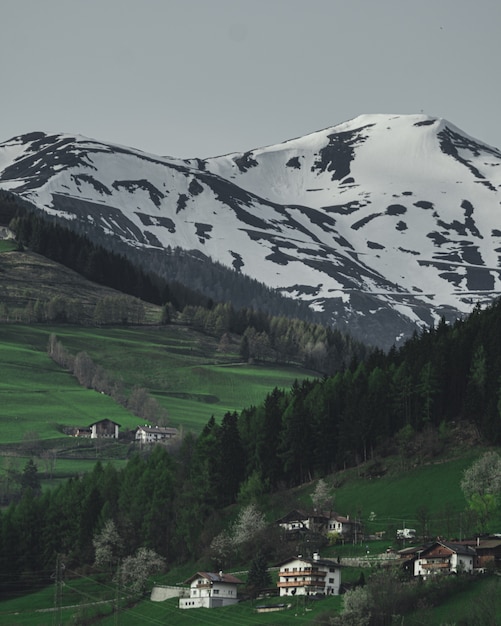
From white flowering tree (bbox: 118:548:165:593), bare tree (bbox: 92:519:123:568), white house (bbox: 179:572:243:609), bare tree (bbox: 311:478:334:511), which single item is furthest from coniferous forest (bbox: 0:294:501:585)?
white house (bbox: 179:572:243:609)

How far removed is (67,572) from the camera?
151 metres

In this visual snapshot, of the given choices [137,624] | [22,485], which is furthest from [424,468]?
[22,485]

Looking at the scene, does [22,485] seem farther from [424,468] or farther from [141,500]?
[424,468]

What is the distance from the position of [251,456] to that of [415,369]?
22.9 meters

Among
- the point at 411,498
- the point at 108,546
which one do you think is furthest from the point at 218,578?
the point at 411,498

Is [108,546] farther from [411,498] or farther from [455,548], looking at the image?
[455,548]

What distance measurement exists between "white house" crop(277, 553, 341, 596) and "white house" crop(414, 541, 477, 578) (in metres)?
7.33

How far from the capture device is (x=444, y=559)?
117 meters

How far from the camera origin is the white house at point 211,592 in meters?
124

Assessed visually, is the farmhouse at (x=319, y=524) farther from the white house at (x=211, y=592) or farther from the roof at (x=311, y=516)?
the white house at (x=211, y=592)

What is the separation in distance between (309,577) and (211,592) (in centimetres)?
949

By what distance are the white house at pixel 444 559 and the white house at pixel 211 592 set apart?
1697 cm

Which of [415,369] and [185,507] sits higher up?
[415,369]

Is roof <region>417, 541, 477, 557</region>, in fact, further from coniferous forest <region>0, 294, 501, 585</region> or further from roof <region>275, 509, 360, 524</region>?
coniferous forest <region>0, 294, 501, 585</region>
